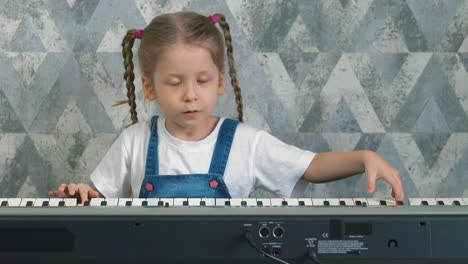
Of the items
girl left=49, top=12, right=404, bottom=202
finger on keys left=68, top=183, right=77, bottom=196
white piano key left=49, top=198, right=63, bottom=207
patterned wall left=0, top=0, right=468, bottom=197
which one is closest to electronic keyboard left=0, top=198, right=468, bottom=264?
white piano key left=49, top=198, right=63, bottom=207

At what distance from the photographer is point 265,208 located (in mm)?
1217

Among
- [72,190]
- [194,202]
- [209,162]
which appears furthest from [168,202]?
[209,162]

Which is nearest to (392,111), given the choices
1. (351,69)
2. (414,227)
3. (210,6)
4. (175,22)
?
(351,69)

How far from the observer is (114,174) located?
190 cm

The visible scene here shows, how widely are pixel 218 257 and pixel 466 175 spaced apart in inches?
58.0

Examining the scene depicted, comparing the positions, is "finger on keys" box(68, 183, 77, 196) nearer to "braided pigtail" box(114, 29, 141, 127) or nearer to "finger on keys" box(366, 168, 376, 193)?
"braided pigtail" box(114, 29, 141, 127)

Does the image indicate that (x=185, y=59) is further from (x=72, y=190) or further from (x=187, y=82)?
(x=72, y=190)

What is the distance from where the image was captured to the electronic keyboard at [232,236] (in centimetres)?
115

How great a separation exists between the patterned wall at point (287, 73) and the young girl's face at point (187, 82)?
1.88 ft

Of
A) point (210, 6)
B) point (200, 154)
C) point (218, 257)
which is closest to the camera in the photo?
point (218, 257)

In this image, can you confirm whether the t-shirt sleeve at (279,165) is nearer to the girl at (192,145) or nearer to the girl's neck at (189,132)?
the girl at (192,145)

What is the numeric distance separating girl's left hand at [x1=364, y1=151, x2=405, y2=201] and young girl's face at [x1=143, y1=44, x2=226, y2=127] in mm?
385

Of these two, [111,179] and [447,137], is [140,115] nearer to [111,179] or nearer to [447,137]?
[111,179]

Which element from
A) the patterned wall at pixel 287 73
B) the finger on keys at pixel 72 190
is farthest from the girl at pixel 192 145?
the patterned wall at pixel 287 73
